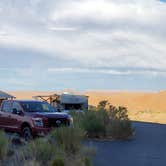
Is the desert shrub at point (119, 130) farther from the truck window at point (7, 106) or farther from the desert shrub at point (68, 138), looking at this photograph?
the desert shrub at point (68, 138)

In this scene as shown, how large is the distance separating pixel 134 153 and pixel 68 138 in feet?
12.2

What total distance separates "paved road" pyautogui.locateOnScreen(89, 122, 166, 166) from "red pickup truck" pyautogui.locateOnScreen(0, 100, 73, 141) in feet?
7.37

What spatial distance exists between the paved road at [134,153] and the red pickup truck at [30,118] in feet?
7.37

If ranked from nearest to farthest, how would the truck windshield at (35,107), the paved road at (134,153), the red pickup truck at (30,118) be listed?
the paved road at (134,153) < the red pickup truck at (30,118) < the truck windshield at (35,107)

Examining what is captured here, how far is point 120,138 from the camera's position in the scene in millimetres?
30734

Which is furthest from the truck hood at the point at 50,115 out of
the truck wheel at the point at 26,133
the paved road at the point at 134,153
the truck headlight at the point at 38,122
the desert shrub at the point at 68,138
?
the desert shrub at the point at 68,138

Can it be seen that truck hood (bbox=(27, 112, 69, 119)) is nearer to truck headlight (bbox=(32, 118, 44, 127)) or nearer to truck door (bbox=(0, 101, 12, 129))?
truck headlight (bbox=(32, 118, 44, 127))

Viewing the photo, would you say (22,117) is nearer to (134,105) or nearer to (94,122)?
(94,122)

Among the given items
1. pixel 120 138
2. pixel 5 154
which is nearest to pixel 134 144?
pixel 120 138

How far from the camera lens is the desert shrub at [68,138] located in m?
19.3

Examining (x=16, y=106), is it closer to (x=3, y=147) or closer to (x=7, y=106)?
(x=7, y=106)

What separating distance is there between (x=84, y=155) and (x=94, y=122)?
44.9ft

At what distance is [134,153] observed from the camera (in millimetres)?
22531

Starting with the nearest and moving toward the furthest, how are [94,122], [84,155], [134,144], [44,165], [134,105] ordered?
[44,165]
[84,155]
[134,144]
[94,122]
[134,105]
